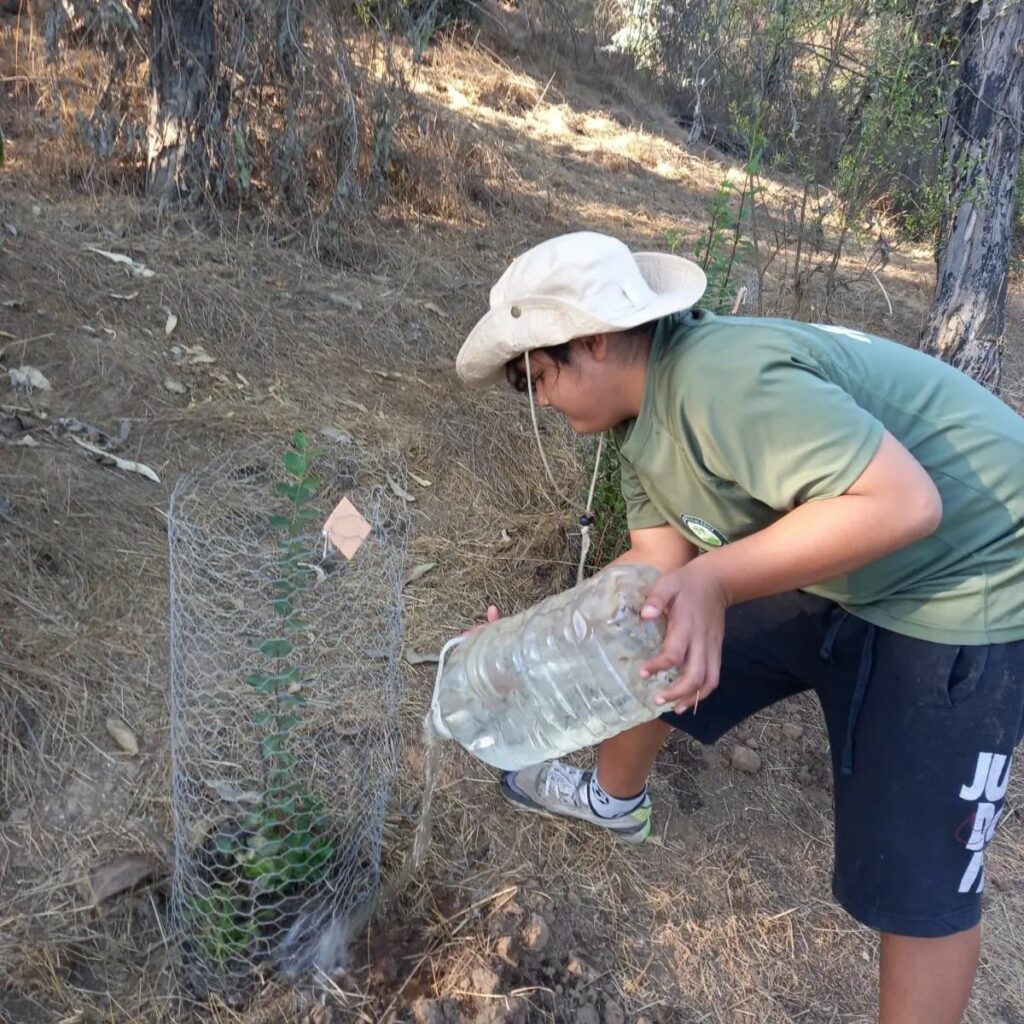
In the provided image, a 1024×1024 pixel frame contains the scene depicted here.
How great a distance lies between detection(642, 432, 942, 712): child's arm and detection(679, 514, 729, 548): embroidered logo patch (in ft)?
0.72

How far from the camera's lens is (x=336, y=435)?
133 inches

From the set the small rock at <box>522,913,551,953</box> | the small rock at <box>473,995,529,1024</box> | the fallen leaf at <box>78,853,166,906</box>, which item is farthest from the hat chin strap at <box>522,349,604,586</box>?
the fallen leaf at <box>78,853,166,906</box>

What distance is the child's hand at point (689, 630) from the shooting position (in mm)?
1191

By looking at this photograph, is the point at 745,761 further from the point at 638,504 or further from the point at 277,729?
the point at 277,729

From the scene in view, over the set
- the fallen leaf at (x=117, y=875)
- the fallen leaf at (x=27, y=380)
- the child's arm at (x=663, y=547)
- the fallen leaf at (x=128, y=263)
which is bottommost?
the fallen leaf at (x=117, y=875)

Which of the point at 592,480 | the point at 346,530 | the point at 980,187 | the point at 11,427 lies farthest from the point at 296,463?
the point at 980,187

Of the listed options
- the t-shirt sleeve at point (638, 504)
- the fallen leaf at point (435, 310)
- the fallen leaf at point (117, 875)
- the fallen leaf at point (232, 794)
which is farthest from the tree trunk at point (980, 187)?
the fallen leaf at point (117, 875)

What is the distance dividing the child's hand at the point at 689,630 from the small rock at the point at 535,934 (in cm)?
79

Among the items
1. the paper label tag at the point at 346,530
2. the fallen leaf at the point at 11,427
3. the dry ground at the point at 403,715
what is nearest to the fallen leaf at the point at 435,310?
the dry ground at the point at 403,715

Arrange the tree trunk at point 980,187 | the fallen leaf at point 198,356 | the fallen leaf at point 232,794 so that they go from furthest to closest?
the tree trunk at point 980,187 < the fallen leaf at point 198,356 < the fallen leaf at point 232,794

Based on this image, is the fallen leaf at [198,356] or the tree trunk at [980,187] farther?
the tree trunk at [980,187]

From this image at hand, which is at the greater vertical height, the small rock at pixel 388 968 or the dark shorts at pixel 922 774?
the dark shorts at pixel 922 774

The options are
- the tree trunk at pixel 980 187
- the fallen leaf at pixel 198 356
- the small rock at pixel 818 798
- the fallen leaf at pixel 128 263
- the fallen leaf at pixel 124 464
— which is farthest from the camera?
the fallen leaf at pixel 128 263

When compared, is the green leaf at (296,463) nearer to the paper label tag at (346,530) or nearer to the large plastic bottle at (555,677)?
the paper label tag at (346,530)
